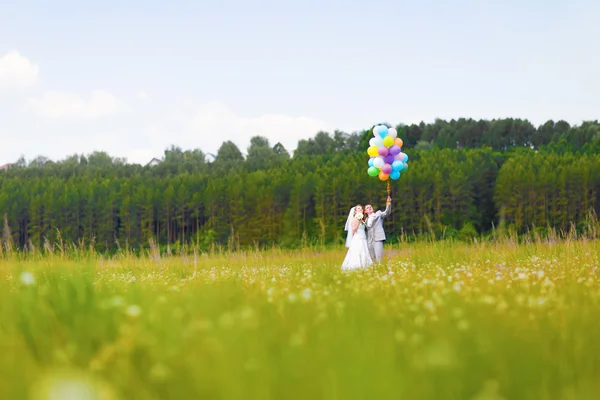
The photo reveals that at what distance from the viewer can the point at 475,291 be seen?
221 inches

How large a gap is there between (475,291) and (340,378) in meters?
3.20

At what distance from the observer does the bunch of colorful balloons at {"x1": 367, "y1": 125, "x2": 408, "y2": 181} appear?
A: 16266 millimetres

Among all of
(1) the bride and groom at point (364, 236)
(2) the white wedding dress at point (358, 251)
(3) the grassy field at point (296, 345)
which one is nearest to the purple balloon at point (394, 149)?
(1) the bride and groom at point (364, 236)

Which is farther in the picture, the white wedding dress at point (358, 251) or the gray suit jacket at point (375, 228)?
the gray suit jacket at point (375, 228)

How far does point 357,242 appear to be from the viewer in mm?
15625

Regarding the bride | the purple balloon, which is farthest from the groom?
the purple balloon

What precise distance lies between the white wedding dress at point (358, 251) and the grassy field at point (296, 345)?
31.7 ft

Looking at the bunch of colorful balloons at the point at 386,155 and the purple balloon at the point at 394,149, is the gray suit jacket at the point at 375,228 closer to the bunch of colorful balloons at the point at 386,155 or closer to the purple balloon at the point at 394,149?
the bunch of colorful balloons at the point at 386,155

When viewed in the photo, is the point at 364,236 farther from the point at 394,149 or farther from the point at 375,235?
the point at 394,149

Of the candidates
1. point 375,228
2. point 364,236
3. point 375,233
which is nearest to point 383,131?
point 375,228

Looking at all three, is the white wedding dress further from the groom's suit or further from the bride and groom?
the groom's suit

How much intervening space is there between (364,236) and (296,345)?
41.2 feet

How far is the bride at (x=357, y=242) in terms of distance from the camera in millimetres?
15344

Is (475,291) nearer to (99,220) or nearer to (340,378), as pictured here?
(340,378)
